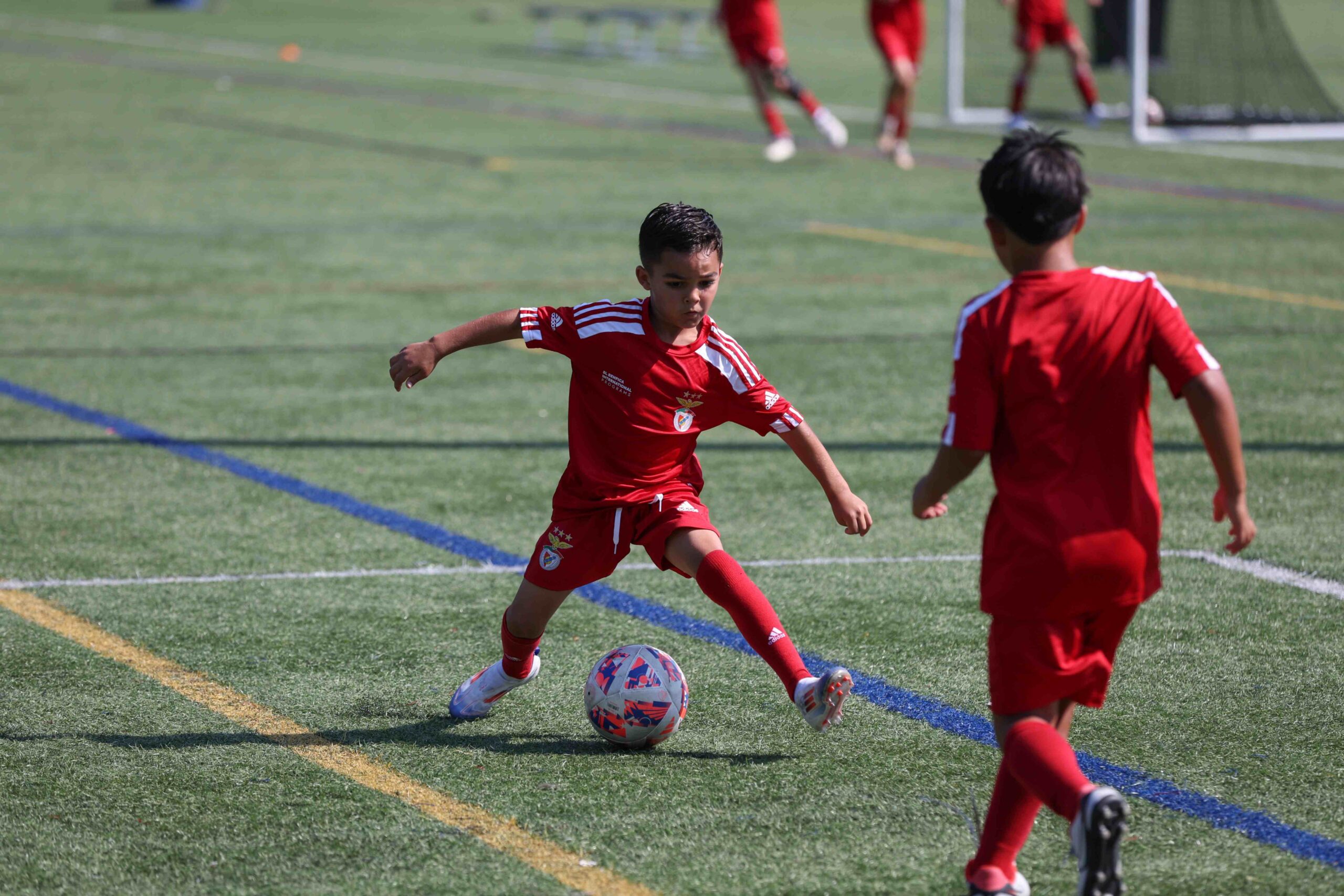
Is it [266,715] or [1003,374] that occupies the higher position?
[1003,374]

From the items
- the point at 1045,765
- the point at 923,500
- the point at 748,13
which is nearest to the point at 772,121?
the point at 748,13

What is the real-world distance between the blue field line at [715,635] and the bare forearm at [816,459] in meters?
0.77

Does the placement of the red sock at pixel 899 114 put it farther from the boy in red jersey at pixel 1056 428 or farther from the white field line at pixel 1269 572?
the boy in red jersey at pixel 1056 428

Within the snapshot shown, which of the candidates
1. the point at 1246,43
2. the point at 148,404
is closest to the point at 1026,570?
the point at 148,404

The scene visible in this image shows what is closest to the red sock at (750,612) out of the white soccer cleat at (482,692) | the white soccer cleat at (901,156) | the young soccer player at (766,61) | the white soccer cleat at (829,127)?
the white soccer cleat at (482,692)

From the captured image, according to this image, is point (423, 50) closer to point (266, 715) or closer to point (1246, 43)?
point (1246, 43)

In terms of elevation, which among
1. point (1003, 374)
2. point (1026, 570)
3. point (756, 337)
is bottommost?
point (756, 337)

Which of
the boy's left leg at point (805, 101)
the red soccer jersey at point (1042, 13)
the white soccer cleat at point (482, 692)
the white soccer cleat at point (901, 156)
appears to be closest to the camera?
the white soccer cleat at point (482, 692)

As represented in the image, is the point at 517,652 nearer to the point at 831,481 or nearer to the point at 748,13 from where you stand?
the point at 831,481

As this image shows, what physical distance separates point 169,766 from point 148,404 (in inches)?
189

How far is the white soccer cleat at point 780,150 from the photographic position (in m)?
19.0

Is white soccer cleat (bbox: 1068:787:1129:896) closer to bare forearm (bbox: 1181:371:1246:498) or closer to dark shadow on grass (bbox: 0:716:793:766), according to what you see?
bare forearm (bbox: 1181:371:1246:498)

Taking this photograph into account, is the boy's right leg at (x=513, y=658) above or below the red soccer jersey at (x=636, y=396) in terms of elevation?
below

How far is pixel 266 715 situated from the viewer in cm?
474
